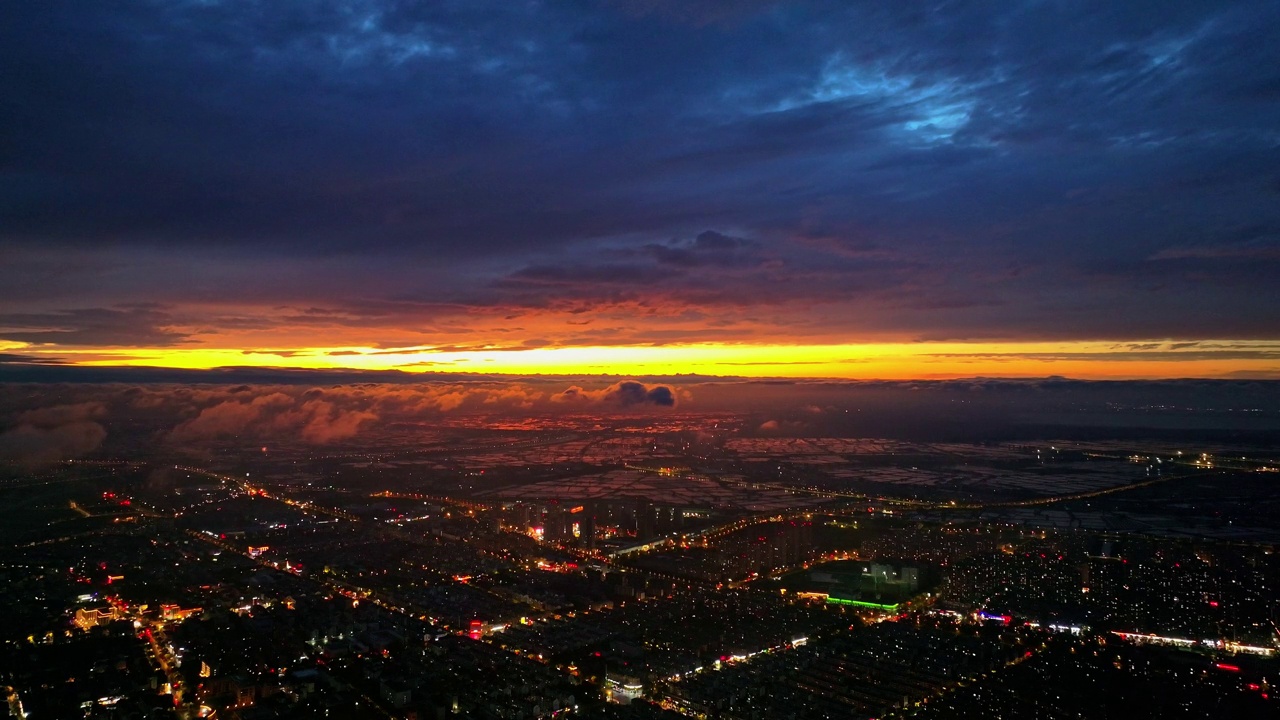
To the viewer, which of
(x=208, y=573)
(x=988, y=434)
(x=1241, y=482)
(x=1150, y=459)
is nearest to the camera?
(x=208, y=573)

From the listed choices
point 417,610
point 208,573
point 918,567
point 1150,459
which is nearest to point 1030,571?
point 918,567

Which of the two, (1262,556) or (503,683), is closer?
(503,683)

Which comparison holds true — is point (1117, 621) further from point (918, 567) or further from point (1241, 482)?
point (1241, 482)

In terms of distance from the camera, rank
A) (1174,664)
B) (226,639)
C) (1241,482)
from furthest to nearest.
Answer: (1241,482) → (226,639) → (1174,664)

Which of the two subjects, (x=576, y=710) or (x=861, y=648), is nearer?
(x=576, y=710)

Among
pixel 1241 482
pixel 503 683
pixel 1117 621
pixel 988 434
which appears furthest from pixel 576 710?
pixel 988 434

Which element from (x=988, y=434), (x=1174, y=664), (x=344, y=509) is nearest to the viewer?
(x=1174, y=664)

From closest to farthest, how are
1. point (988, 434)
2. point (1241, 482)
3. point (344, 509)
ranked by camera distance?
point (344, 509) → point (1241, 482) → point (988, 434)

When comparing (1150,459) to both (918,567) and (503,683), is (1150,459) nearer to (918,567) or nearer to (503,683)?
(918,567)
